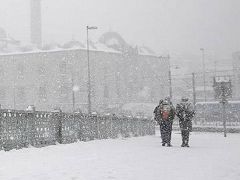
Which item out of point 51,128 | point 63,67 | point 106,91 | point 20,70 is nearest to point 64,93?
point 63,67

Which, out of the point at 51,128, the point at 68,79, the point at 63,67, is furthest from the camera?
the point at 63,67

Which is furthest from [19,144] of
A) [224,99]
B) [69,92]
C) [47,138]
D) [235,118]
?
[69,92]

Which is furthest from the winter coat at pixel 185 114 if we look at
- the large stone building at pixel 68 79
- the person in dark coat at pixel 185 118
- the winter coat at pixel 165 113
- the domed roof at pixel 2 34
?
the domed roof at pixel 2 34

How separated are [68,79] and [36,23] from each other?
1825cm

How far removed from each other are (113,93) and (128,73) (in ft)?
20.7

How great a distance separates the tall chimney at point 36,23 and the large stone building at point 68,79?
7.94 meters

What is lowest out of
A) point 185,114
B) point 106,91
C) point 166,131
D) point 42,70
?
point 166,131

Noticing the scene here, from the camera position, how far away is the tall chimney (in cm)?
8350

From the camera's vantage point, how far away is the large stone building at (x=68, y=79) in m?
69.8

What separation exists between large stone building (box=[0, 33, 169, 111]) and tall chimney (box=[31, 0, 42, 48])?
794 cm

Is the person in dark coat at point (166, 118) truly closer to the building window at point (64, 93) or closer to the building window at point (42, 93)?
the building window at point (64, 93)

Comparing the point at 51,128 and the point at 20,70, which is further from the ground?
the point at 20,70

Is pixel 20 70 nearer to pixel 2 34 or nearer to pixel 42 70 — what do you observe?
pixel 42 70

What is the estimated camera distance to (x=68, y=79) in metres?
69.8
